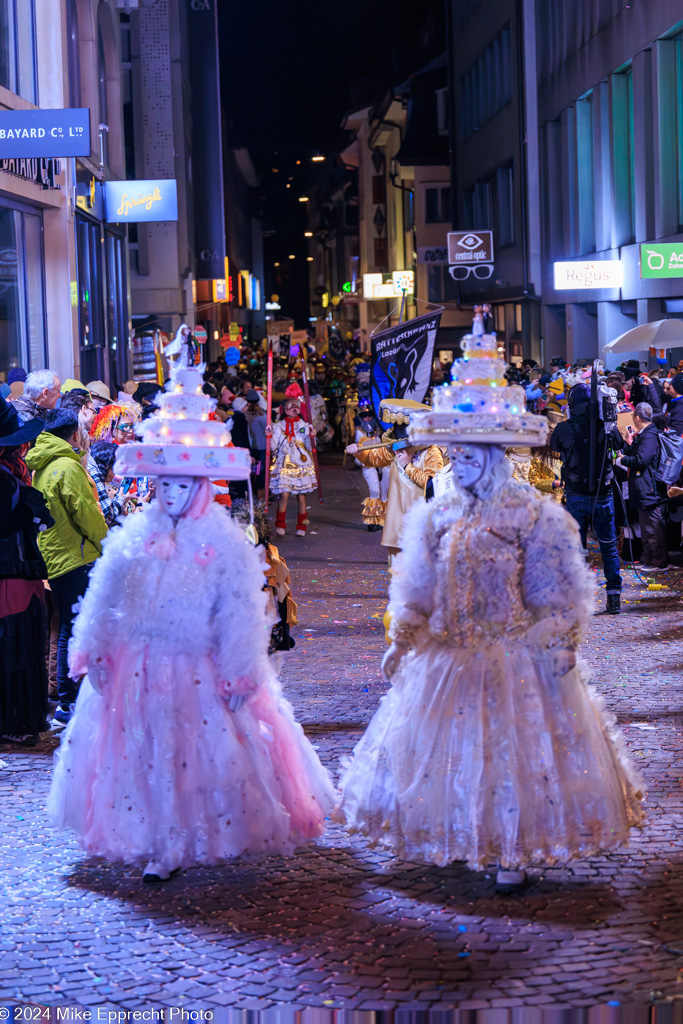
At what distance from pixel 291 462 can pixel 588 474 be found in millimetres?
6407

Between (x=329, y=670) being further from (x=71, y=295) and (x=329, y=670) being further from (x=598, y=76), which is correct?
(x=598, y=76)

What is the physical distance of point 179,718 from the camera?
535cm

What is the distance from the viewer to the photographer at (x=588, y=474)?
35.9 feet

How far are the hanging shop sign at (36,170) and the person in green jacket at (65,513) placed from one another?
288 inches

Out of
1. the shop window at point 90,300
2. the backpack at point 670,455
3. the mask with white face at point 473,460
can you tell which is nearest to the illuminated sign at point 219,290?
the shop window at point 90,300

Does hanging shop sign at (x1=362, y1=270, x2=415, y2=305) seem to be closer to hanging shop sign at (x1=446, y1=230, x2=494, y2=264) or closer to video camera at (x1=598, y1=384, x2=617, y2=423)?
hanging shop sign at (x1=446, y1=230, x2=494, y2=264)

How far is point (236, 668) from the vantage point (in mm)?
5320

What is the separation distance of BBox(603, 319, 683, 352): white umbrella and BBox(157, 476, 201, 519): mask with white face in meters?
13.2

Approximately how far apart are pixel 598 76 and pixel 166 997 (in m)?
26.7

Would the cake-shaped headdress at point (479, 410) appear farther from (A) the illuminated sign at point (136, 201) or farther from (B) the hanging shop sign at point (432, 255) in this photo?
(B) the hanging shop sign at point (432, 255)

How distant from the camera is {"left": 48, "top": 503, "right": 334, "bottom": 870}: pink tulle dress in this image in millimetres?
5301

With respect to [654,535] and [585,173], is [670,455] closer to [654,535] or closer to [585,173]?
[654,535]

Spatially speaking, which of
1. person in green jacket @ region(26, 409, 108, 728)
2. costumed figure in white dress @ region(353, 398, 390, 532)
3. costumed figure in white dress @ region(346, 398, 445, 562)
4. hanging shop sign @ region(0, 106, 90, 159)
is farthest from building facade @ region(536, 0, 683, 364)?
person in green jacket @ region(26, 409, 108, 728)

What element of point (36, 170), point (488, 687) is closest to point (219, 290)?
point (36, 170)
